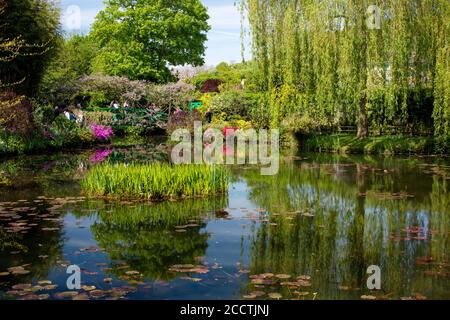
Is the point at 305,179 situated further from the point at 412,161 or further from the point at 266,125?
the point at 266,125

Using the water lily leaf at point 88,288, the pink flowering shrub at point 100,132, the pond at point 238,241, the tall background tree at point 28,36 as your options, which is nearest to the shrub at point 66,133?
the pink flowering shrub at point 100,132

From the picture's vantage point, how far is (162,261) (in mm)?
6500

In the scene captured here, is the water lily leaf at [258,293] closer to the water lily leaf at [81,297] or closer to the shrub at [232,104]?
the water lily leaf at [81,297]

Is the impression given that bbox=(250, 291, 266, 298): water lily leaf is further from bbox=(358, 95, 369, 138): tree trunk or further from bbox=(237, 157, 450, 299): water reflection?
bbox=(358, 95, 369, 138): tree trunk

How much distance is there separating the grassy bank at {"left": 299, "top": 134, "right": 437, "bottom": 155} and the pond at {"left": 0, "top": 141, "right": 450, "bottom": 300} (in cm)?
656

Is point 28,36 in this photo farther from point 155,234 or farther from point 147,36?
point 147,36

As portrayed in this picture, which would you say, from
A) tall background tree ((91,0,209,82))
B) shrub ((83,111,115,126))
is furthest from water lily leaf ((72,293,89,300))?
tall background tree ((91,0,209,82))

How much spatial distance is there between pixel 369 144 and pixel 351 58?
3.49 meters

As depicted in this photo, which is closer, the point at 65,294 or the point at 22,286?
the point at 65,294

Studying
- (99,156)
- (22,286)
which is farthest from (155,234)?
(99,156)

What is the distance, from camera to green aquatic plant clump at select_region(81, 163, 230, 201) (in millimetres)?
10320

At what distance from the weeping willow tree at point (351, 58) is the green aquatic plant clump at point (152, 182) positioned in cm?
1045

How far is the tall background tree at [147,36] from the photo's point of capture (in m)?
41.1

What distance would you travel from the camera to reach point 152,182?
1034 centimetres
